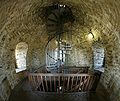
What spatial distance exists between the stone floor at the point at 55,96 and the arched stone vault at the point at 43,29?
299mm

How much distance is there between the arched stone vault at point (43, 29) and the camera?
4.41 m

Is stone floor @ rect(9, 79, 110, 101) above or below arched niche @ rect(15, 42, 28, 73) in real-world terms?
below

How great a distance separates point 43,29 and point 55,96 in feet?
10.3

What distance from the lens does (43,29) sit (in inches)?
329

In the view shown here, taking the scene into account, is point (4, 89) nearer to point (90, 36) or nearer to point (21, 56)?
point (21, 56)

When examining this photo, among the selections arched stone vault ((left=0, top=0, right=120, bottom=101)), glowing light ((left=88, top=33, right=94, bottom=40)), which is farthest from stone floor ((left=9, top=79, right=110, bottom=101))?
glowing light ((left=88, top=33, right=94, bottom=40))

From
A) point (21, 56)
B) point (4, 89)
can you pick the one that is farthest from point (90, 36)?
point (4, 89)

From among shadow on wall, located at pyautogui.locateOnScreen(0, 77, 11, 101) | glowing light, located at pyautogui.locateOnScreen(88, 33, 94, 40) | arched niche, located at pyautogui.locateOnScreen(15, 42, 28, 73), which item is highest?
glowing light, located at pyautogui.locateOnScreen(88, 33, 94, 40)

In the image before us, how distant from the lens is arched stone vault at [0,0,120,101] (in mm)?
4410

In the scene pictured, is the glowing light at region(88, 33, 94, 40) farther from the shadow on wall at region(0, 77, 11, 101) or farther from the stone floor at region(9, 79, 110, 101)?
the shadow on wall at region(0, 77, 11, 101)

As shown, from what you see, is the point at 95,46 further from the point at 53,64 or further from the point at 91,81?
the point at 53,64

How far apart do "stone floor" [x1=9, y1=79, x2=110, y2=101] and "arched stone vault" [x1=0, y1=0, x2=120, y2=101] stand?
0.98 feet

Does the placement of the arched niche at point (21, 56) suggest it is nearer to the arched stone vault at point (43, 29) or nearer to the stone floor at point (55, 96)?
the arched stone vault at point (43, 29)

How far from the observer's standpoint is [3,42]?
17.8 feet
